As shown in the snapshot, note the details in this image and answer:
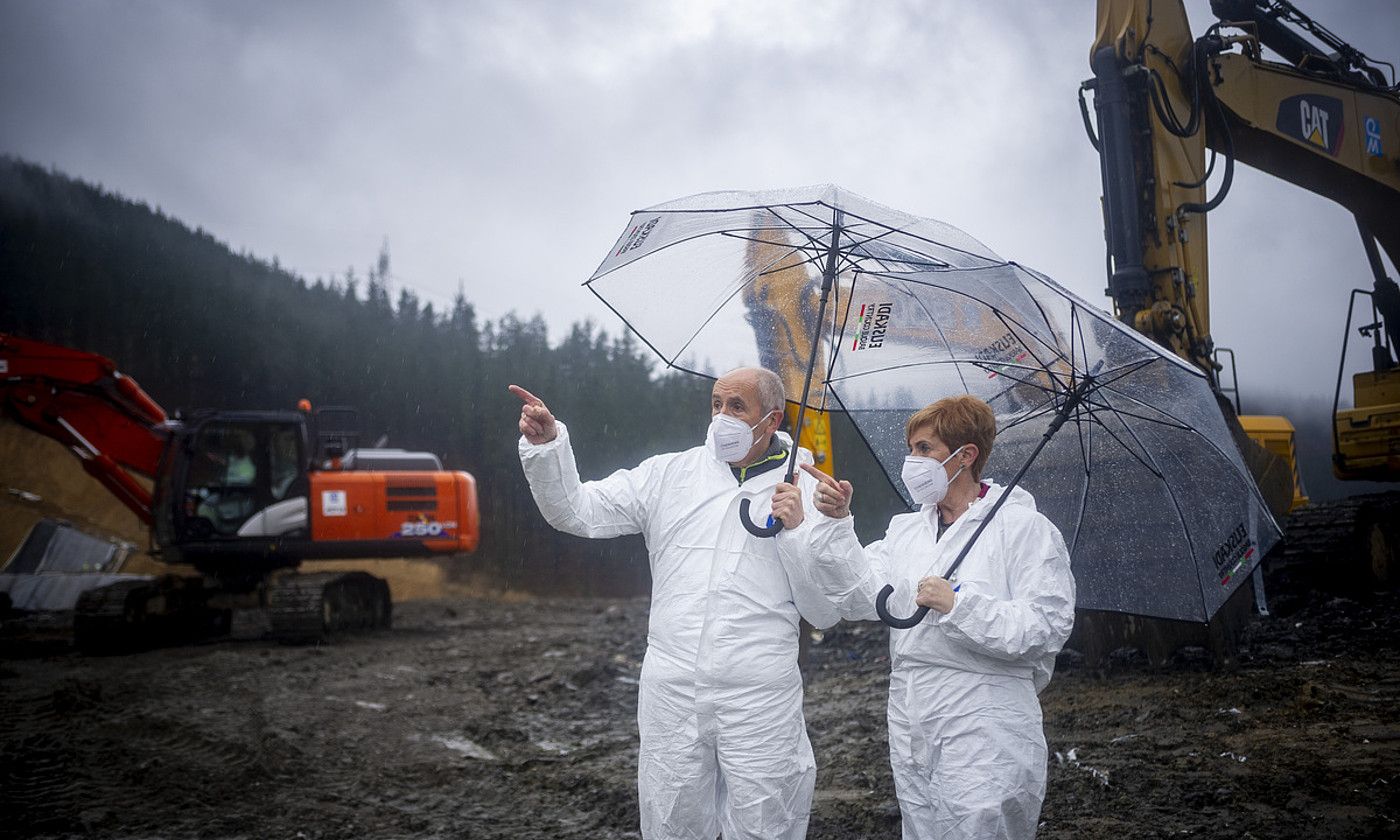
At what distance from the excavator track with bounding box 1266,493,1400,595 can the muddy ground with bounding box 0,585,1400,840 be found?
30cm

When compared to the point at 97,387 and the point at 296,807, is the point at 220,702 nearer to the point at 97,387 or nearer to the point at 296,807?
the point at 296,807

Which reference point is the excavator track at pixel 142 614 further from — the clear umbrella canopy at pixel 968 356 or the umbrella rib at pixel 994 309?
the umbrella rib at pixel 994 309

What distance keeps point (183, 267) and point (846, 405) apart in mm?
43494

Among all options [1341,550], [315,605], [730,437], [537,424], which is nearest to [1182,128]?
[1341,550]

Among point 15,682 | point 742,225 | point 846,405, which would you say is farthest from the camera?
point 15,682

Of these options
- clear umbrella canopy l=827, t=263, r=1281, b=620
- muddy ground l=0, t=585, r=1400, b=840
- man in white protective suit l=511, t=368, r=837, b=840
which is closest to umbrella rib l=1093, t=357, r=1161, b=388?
clear umbrella canopy l=827, t=263, r=1281, b=620

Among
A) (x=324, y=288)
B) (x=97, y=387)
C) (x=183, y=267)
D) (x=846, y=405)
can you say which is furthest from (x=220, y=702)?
(x=324, y=288)

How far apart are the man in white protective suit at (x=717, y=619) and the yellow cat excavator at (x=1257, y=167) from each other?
3.96 metres

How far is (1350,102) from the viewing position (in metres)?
8.53

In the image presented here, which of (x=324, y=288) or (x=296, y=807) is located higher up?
(x=324, y=288)

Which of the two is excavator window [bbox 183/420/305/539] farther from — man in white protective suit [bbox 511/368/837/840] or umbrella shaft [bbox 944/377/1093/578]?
umbrella shaft [bbox 944/377/1093/578]

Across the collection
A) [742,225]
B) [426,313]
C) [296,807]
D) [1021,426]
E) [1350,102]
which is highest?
[426,313]

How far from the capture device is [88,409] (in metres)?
11.4

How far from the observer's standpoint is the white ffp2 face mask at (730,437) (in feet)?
9.78
